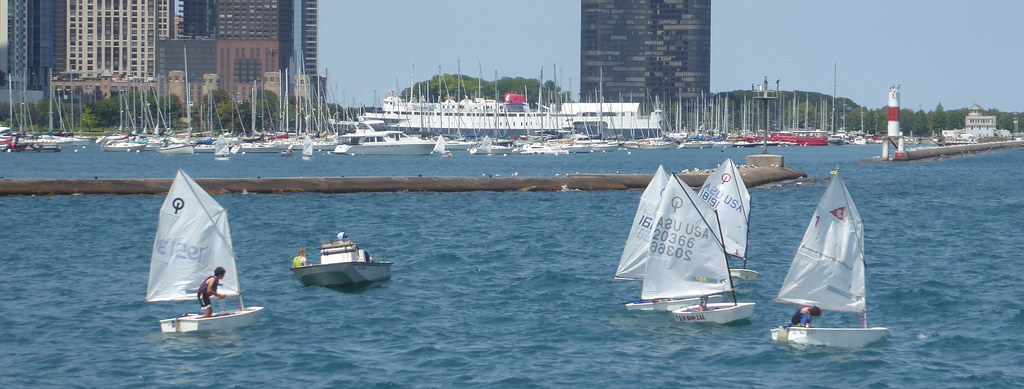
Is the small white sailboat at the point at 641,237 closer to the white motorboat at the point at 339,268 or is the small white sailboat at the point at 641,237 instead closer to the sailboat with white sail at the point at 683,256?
the sailboat with white sail at the point at 683,256

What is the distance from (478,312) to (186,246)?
23.2 ft

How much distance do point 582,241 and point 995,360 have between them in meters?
22.3

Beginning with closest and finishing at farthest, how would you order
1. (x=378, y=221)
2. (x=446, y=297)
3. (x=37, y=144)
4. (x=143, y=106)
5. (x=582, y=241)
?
1. (x=446, y=297)
2. (x=582, y=241)
3. (x=378, y=221)
4. (x=37, y=144)
5. (x=143, y=106)

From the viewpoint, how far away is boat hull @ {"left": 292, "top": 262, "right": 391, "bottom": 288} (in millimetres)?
33344

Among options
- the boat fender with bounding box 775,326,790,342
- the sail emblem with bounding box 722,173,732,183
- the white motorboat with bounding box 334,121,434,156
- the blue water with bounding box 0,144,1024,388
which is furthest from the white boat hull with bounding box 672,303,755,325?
the white motorboat with bounding box 334,121,434,156

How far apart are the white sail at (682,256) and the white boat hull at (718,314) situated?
2.25ft

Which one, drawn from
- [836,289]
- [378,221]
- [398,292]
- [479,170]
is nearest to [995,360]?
[836,289]

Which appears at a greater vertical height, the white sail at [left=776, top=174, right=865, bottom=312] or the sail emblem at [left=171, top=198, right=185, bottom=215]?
the sail emblem at [left=171, top=198, right=185, bottom=215]

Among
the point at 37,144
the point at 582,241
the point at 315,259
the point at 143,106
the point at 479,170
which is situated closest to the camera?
the point at 315,259

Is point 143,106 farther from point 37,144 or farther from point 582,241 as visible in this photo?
point 582,241

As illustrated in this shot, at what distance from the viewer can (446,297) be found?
33469mm

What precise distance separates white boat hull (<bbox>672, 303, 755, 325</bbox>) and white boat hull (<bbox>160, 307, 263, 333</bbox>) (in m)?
9.56

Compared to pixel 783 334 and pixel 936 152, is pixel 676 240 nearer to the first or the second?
pixel 783 334

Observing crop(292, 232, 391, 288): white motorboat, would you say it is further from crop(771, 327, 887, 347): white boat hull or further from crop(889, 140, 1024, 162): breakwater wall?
crop(889, 140, 1024, 162): breakwater wall
